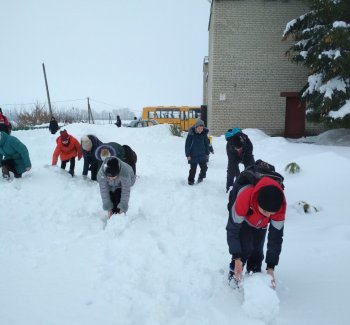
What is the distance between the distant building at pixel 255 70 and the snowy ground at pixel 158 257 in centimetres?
852

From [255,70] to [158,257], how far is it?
1309 cm

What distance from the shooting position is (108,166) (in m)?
4.17

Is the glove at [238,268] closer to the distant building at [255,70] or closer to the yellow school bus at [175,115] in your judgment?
the distant building at [255,70]

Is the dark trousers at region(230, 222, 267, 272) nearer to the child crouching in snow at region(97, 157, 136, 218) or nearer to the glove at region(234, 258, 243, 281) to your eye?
the glove at region(234, 258, 243, 281)

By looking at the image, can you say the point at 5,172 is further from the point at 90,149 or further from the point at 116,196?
the point at 116,196

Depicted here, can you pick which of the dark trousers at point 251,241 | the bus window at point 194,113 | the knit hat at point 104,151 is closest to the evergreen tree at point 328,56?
the knit hat at point 104,151

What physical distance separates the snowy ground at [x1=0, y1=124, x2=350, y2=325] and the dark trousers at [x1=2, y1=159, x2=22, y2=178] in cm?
23

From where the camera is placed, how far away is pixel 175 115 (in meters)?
24.8

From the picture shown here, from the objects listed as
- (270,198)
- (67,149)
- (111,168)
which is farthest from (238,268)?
(67,149)

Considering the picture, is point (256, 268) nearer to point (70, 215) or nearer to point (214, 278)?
point (214, 278)

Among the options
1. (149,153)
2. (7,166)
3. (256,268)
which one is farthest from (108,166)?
(149,153)

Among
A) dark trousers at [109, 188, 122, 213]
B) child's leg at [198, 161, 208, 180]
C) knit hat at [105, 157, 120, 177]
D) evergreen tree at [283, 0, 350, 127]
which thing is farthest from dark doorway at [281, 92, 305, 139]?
knit hat at [105, 157, 120, 177]

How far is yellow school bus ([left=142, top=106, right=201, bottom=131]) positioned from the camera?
2422 cm

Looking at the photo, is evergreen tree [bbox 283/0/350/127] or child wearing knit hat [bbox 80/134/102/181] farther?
evergreen tree [bbox 283/0/350/127]
